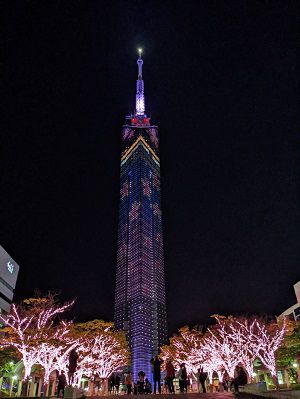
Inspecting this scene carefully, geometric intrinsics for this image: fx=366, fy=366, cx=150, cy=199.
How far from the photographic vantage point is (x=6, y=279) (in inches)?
2199

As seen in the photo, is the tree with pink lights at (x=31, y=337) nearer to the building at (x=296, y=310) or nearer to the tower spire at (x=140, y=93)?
the building at (x=296, y=310)

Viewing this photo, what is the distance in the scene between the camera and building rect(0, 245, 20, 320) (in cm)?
5384

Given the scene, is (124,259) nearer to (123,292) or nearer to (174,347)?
(123,292)

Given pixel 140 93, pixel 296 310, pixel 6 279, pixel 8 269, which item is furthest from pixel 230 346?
pixel 140 93

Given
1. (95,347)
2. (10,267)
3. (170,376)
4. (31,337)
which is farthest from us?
(10,267)

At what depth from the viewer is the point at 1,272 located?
5378 cm

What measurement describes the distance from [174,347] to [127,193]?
10488cm

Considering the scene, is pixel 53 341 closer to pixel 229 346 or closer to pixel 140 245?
pixel 229 346

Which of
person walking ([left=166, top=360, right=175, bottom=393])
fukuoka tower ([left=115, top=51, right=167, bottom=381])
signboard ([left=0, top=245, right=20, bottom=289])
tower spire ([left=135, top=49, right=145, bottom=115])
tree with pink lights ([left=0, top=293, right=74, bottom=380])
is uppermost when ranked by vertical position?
tower spire ([left=135, top=49, right=145, bottom=115])

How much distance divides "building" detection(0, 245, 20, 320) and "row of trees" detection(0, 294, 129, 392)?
843 inches

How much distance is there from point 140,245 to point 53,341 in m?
108

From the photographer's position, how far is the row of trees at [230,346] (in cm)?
2997

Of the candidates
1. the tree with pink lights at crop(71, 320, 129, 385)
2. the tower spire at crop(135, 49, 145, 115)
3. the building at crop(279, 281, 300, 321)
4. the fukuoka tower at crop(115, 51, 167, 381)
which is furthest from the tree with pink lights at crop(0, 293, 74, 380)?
the tower spire at crop(135, 49, 145, 115)

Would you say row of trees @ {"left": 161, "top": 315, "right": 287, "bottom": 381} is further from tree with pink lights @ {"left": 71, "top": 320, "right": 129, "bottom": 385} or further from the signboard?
the signboard
